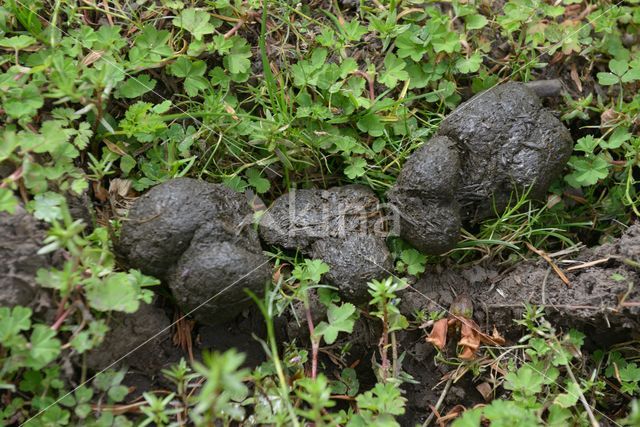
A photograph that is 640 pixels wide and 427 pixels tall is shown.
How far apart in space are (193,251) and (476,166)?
52.3 inches

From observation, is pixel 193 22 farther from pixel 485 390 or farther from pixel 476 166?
pixel 485 390

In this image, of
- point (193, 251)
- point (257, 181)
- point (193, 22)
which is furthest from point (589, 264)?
point (193, 22)

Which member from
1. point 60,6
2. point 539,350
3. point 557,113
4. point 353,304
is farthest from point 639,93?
point 60,6

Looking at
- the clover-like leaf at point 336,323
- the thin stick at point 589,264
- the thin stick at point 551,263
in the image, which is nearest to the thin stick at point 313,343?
the clover-like leaf at point 336,323

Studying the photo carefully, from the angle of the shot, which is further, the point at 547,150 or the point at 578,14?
the point at 578,14

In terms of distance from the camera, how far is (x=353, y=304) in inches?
110

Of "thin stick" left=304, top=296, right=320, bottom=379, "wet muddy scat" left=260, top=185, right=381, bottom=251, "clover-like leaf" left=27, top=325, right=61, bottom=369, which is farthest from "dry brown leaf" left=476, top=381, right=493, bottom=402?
"clover-like leaf" left=27, top=325, right=61, bottom=369

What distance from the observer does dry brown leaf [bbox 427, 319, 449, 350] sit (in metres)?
2.79

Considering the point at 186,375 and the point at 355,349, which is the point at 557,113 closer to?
the point at 355,349

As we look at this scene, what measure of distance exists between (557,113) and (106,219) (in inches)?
87.2

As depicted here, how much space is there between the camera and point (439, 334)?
2.81 m

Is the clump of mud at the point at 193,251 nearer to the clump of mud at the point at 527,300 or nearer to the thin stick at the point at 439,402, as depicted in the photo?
the clump of mud at the point at 527,300

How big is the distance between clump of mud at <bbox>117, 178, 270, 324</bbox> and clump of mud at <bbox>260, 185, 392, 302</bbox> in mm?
278

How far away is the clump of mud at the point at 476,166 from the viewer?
112 inches
